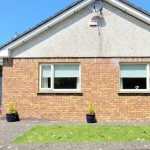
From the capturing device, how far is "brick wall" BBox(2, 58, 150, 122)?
11.6 m

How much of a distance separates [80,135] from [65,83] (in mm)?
4362

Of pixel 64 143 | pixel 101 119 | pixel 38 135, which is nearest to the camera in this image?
pixel 64 143

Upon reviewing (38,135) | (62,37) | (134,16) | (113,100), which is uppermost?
(134,16)

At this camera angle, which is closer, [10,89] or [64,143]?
[64,143]

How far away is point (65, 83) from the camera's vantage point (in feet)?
39.5

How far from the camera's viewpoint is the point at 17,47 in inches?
474

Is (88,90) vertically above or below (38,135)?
above

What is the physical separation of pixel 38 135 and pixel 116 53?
5.70 meters

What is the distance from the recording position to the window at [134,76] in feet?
38.5

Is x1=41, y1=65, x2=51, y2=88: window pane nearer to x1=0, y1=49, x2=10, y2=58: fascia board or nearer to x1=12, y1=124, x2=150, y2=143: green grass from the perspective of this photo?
x1=0, y1=49, x2=10, y2=58: fascia board

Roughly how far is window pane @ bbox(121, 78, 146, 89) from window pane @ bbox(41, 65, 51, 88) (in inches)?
142

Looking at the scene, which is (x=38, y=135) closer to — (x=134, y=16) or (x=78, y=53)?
(x=78, y=53)

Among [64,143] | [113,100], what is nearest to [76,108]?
[113,100]

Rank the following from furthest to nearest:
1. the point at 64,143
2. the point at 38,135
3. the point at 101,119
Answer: the point at 101,119 → the point at 38,135 → the point at 64,143
